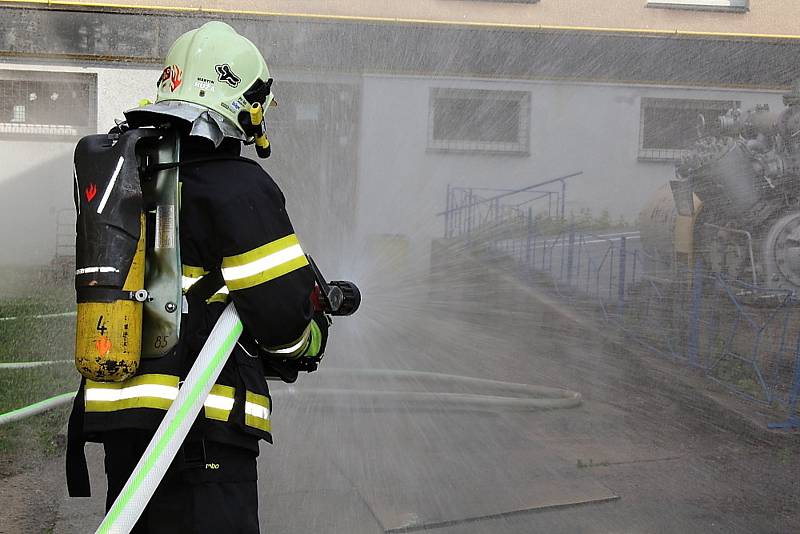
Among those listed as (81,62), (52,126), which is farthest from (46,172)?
(81,62)

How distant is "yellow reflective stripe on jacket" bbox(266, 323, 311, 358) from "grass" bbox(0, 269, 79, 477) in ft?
9.47

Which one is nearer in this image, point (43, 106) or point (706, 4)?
point (706, 4)

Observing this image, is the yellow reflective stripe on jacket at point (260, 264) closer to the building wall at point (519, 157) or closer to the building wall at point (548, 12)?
the building wall at point (519, 157)

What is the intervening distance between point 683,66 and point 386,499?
A: 418 centimetres

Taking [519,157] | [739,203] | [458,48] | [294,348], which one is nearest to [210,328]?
[294,348]

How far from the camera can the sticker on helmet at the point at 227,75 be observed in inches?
83.0

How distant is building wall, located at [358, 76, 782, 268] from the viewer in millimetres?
5660

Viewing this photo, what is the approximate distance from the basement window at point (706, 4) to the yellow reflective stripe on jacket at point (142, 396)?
484 centimetres

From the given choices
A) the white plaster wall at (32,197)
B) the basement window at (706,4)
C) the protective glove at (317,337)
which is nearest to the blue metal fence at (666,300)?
the basement window at (706,4)

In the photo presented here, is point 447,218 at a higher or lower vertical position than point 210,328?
higher

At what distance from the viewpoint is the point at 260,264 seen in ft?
6.26

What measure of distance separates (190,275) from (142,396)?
0.29m

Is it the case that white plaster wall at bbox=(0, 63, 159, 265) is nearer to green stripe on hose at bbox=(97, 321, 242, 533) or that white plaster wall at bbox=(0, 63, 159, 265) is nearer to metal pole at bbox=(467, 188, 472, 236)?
metal pole at bbox=(467, 188, 472, 236)

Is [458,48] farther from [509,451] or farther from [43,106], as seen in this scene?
[43,106]
